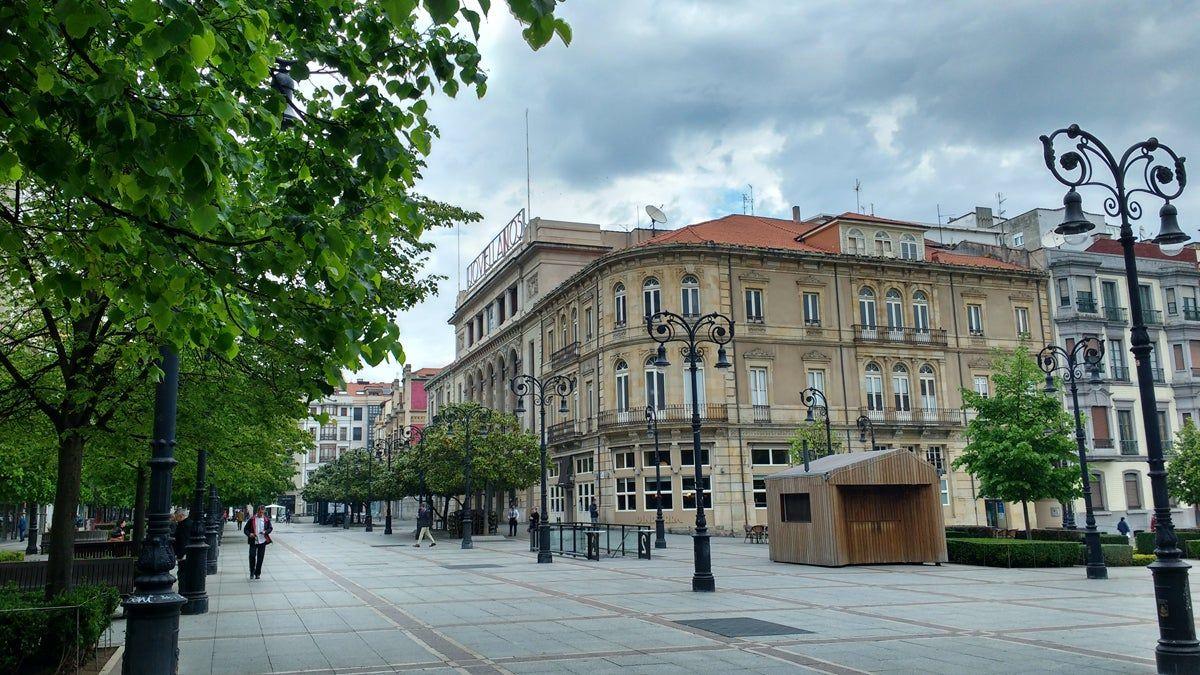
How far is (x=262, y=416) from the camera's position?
1470 cm

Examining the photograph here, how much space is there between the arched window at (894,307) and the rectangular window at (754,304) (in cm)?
751

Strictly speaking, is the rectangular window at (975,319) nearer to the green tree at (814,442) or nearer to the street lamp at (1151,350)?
the green tree at (814,442)

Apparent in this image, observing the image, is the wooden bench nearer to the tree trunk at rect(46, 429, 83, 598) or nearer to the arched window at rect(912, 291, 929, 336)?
the tree trunk at rect(46, 429, 83, 598)

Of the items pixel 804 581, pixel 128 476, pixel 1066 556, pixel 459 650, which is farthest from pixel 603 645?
pixel 128 476

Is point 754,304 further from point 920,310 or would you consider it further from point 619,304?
point 920,310

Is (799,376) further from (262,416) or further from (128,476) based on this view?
(262,416)

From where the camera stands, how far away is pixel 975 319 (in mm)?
51531

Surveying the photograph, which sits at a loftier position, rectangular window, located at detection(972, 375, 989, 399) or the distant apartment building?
the distant apartment building

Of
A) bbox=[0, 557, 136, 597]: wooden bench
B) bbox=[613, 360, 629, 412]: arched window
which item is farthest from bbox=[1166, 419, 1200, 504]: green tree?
bbox=[0, 557, 136, 597]: wooden bench

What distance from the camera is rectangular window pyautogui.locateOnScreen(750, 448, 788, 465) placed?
4559cm

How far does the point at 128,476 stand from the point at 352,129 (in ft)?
89.1

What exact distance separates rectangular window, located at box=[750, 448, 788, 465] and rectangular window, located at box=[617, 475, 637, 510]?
20.0ft

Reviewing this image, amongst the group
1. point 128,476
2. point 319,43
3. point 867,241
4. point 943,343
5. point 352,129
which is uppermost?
point 867,241

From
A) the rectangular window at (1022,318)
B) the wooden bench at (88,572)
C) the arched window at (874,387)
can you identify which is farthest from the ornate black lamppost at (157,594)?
the rectangular window at (1022,318)
